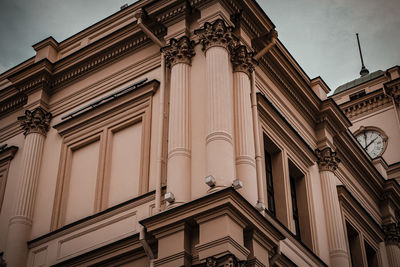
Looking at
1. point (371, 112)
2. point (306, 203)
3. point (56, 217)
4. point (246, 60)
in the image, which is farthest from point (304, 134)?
point (371, 112)

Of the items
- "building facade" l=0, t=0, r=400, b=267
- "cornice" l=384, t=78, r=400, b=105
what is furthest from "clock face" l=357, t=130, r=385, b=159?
"building facade" l=0, t=0, r=400, b=267

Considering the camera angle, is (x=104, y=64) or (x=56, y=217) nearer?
(x=56, y=217)

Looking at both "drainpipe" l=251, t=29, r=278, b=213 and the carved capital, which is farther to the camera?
the carved capital

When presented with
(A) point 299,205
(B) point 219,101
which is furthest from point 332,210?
(B) point 219,101

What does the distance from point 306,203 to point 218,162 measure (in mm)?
5773

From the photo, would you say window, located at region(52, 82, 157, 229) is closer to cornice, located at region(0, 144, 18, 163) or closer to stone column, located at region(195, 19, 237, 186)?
cornice, located at region(0, 144, 18, 163)

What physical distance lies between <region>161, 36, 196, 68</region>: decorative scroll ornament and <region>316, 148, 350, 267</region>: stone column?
249 inches

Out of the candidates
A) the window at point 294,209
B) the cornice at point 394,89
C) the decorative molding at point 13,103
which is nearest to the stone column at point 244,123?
the window at point 294,209

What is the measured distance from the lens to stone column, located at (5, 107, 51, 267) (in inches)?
668

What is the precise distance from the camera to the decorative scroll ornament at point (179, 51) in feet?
55.2

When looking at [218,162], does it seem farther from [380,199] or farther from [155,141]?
[380,199]

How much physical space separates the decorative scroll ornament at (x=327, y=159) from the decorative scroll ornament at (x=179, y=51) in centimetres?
627

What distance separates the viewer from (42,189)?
1817 cm

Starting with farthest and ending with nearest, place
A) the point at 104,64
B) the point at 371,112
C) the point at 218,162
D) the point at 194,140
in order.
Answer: the point at 371,112, the point at 104,64, the point at 194,140, the point at 218,162
